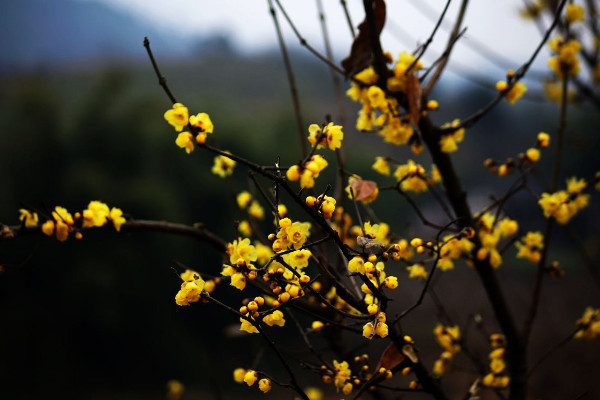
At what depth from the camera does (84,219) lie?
Result: 896 mm

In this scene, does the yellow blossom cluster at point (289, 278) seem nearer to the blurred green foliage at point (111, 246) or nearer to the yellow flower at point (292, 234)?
the yellow flower at point (292, 234)

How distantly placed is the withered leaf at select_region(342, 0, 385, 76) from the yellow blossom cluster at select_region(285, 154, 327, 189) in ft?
1.36

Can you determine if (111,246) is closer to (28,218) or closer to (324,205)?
(28,218)

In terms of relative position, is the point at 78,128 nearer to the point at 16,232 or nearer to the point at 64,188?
the point at 64,188

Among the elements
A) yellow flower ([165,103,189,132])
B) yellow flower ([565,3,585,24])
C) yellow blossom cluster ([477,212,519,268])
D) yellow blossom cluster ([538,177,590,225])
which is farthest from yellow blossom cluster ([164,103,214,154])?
yellow flower ([565,3,585,24])

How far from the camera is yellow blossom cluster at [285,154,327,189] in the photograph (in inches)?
22.7

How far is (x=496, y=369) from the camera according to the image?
3.60 ft

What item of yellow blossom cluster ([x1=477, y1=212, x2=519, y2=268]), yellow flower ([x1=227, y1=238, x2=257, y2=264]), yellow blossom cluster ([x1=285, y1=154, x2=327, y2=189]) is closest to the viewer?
yellow blossom cluster ([x1=285, y1=154, x2=327, y2=189])

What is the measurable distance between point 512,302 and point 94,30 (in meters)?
13.6

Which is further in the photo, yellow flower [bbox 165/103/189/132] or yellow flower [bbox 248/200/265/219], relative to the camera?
yellow flower [bbox 248/200/265/219]

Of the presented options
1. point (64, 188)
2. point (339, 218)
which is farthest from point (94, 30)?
point (339, 218)

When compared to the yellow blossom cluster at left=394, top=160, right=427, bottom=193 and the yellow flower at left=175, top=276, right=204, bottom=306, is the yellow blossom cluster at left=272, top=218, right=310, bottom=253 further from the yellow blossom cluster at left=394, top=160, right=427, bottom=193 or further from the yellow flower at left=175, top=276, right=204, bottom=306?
the yellow blossom cluster at left=394, top=160, right=427, bottom=193

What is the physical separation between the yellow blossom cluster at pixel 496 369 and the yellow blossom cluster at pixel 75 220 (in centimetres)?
89

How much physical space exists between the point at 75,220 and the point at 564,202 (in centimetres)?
109
